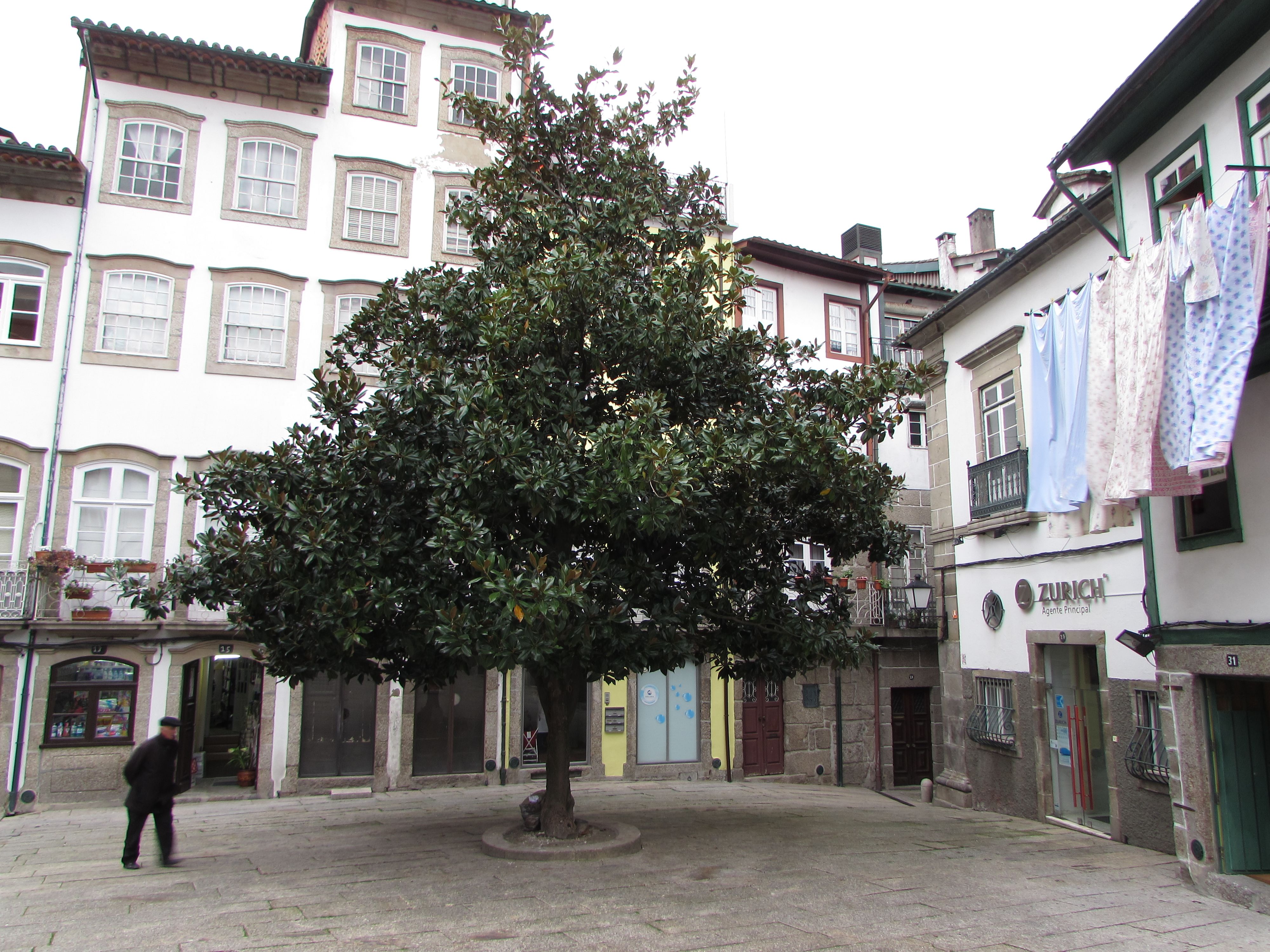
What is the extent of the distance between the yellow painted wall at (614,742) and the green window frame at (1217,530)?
11.1 metres

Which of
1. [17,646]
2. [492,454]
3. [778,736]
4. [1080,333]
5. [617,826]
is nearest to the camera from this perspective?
[492,454]

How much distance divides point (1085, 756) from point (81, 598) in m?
15.5

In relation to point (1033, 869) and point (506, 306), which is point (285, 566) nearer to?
point (506, 306)

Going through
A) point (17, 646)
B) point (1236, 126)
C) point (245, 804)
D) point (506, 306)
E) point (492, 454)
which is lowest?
point (245, 804)

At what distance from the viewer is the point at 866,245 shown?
86.7 ft

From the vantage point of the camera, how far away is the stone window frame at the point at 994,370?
14234 millimetres

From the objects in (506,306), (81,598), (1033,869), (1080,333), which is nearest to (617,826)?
(1033,869)

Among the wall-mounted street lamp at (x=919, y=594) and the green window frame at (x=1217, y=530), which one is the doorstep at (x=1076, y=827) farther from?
the wall-mounted street lamp at (x=919, y=594)

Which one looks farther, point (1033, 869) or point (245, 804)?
point (245, 804)

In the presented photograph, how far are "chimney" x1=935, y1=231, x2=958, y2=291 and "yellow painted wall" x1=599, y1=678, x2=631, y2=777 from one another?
14.1 meters

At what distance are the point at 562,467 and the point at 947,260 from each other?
20506 millimetres

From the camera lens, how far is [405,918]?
7.99m

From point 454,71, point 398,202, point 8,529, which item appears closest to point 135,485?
point 8,529

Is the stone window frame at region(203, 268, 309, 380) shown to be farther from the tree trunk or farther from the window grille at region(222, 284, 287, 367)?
the tree trunk
